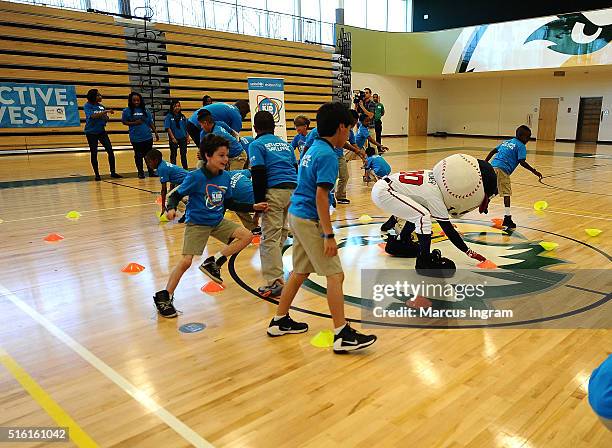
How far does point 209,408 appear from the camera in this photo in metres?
2.24

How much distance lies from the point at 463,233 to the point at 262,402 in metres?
3.84

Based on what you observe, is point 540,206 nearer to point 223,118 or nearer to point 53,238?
point 223,118

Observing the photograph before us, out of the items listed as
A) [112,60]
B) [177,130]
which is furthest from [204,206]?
[112,60]

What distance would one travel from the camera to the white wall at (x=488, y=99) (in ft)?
70.7

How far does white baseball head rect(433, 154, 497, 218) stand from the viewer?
12.2 ft

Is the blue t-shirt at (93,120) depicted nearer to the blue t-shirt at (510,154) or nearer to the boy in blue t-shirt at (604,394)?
the blue t-shirt at (510,154)

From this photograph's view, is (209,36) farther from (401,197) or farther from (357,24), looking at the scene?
(401,197)

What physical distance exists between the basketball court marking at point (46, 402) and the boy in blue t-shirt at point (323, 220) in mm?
1349

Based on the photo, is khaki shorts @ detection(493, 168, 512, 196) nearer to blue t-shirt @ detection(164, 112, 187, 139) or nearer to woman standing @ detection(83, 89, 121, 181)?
blue t-shirt @ detection(164, 112, 187, 139)

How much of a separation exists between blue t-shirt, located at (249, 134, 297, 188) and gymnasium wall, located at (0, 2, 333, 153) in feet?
38.4

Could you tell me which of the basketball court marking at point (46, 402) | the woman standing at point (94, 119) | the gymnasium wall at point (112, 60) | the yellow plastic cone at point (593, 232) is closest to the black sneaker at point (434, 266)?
the yellow plastic cone at point (593, 232)

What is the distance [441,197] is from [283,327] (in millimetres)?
1758

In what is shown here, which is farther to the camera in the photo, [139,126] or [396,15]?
[396,15]

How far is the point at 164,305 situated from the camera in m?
3.32
